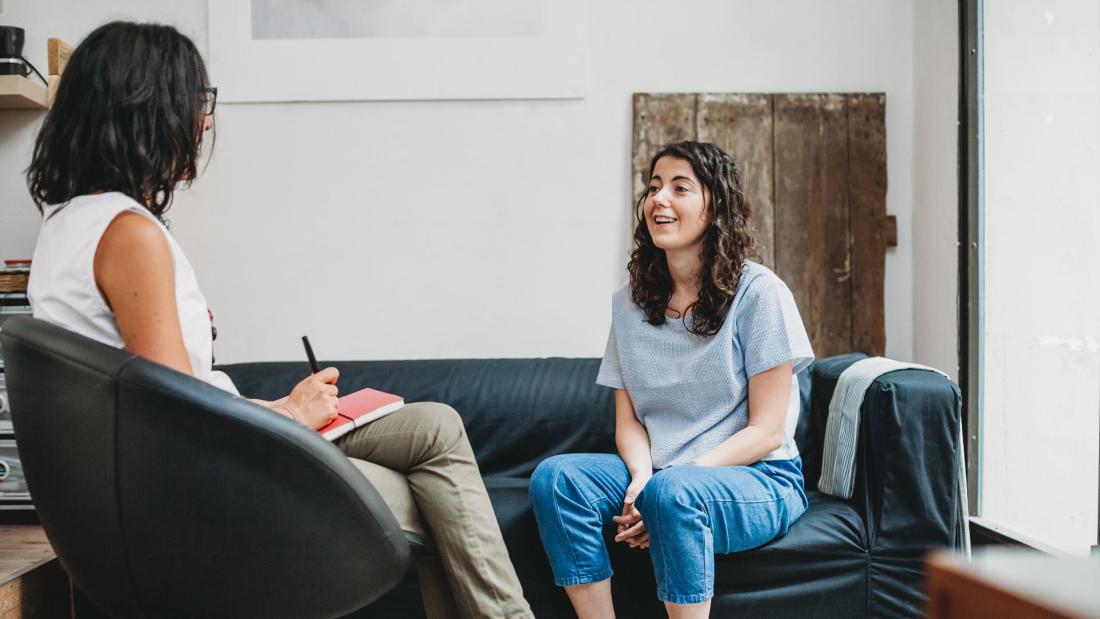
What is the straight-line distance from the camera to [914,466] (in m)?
1.74

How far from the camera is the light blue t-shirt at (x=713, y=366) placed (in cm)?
169

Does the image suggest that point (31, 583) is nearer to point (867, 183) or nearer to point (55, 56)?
point (55, 56)

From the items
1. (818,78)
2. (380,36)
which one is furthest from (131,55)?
(818,78)

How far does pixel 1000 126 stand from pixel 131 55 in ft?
7.08

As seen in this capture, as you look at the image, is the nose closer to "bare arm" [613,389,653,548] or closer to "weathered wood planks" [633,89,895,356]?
"bare arm" [613,389,653,548]

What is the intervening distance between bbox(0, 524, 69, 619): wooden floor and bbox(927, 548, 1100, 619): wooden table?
1.65m

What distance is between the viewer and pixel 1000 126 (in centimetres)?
220

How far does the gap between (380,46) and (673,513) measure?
180 centimetres

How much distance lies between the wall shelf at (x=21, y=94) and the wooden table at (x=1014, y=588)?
8.65 ft

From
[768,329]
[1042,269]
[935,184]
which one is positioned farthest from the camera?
[935,184]

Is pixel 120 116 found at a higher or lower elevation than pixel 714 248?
higher

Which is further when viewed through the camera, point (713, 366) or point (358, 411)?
point (713, 366)

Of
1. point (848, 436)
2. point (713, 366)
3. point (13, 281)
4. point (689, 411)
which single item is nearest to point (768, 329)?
point (713, 366)

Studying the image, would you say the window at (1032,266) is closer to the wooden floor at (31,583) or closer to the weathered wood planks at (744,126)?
the weathered wood planks at (744,126)
